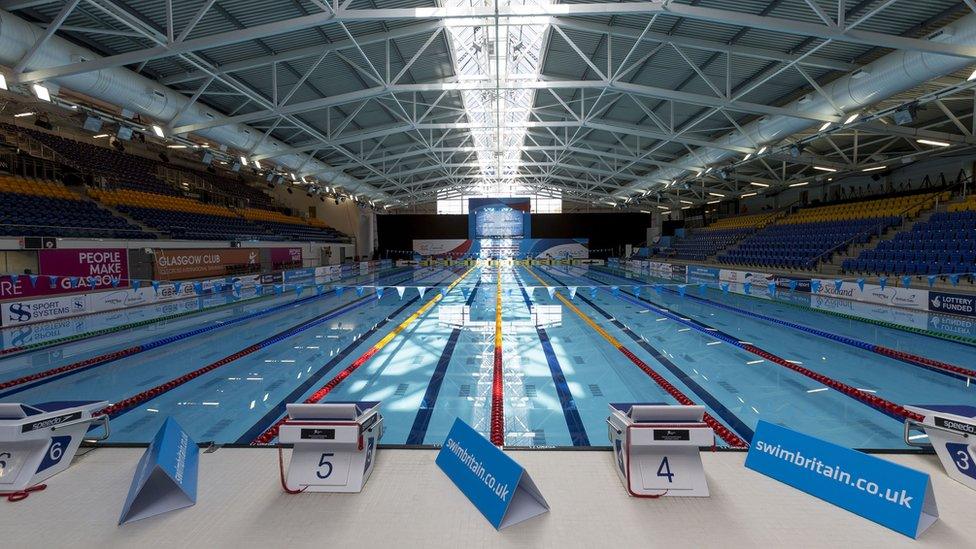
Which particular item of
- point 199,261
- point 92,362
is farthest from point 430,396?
point 199,261

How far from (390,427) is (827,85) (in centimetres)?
1181

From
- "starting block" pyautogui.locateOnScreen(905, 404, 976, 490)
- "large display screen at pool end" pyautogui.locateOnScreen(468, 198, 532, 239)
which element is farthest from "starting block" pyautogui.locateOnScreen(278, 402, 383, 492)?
"large display screen at pool end" pyautogui.locateOnScreen(468, 198, 532, 239)

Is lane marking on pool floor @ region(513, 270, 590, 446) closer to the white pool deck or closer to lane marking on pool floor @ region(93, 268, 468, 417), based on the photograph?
the white pool deck

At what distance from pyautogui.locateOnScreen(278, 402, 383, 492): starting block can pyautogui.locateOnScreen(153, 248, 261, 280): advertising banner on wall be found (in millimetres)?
15601

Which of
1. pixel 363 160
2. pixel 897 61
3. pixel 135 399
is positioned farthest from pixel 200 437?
pixel 363 160

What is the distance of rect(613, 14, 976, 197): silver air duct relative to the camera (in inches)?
268

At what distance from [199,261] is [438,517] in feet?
59.0

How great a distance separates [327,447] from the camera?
2354 mm

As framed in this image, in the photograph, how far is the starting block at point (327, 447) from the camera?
2.29 m

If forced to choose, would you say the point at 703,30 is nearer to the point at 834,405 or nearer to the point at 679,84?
the point at 679,84

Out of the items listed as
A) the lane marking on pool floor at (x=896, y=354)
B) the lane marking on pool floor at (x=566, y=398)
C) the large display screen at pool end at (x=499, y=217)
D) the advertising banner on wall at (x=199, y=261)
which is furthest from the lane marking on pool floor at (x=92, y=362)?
the large display screen at pool end at (x=499, y=217)

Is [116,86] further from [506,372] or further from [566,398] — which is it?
[566,398]

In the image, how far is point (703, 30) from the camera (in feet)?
29.3

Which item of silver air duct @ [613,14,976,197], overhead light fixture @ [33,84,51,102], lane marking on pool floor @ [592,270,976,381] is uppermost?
silver air duct @ [613,14,976,197]
